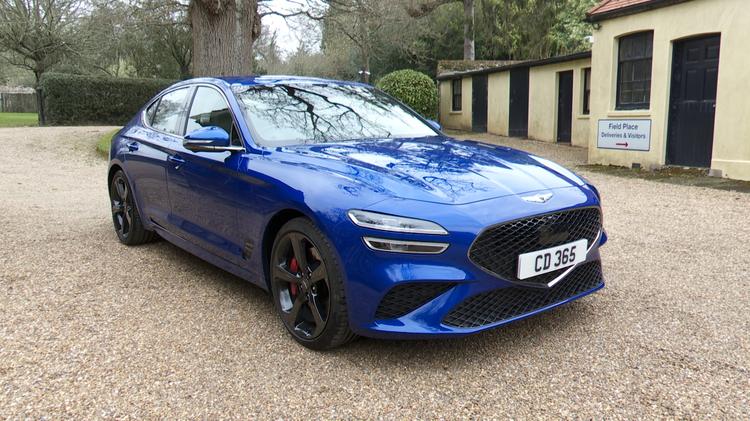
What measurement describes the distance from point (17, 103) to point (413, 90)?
111 feet

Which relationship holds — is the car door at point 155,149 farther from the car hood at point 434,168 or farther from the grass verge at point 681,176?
the grass verge at point 681,176

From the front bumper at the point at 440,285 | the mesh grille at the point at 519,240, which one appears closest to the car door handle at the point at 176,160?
the front bumper at the point at 440,285

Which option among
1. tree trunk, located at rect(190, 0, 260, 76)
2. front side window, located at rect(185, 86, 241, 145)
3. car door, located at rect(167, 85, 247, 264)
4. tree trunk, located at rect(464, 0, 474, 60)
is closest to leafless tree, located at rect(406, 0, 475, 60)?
tree trunk, located at rect(464, 0, 474, 60)

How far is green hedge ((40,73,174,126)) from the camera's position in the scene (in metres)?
21.0

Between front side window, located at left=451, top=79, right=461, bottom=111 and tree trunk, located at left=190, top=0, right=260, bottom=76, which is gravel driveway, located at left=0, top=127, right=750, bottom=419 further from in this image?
front side window, located at left=451, top=79, right=461, bottom=111

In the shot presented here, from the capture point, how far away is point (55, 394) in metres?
2.77

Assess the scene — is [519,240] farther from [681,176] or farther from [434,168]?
[681,176]

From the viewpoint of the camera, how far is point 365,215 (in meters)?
2.79

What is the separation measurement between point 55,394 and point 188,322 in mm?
962

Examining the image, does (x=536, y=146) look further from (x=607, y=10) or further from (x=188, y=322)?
(x=188, y=322)

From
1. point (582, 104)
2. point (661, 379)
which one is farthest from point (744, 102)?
point (661, 379)

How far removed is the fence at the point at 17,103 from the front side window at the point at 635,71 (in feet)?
135

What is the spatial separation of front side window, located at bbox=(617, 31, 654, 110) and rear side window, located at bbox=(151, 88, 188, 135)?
32.1ft

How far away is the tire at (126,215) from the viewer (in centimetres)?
527
